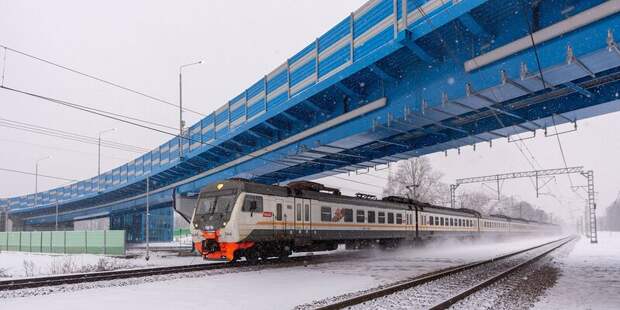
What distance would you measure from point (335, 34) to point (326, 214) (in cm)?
838

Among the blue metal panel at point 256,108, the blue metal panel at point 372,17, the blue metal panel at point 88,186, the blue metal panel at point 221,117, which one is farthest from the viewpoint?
the blue metal panel at point 88,186

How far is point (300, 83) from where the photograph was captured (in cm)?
1772

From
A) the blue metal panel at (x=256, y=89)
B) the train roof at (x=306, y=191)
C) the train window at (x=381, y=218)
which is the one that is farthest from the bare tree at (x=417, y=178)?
the blue metal panel at (x=256, y=89)

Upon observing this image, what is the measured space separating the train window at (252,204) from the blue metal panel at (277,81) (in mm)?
4763

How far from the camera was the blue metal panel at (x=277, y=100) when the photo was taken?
18.8 metres

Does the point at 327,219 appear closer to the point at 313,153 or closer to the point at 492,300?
the point at 313,153

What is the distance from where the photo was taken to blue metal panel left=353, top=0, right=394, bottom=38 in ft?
45.2

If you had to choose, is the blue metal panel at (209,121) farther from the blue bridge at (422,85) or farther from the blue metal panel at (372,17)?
the blue metal panel at (372,17)

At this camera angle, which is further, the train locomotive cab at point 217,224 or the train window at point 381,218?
the train window at point 381,218

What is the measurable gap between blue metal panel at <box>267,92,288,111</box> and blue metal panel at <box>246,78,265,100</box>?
109cm

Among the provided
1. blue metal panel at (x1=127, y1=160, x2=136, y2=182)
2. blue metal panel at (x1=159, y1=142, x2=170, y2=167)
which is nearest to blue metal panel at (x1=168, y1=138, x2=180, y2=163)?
blue metal panel at (x1=159, y1=142, x2=170, y2=167)

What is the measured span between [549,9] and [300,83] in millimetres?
9070

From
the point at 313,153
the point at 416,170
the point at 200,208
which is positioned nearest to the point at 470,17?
the point at 313,153

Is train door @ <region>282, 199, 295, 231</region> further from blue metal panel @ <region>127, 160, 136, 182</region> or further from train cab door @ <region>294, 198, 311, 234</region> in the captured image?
blue metal panel @ <region>127, 160, 136, 182</region>
